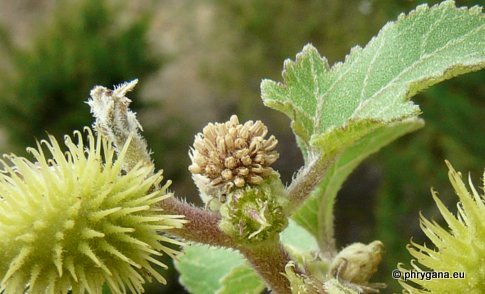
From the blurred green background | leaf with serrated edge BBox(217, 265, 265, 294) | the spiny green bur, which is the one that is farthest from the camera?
the blurred green background

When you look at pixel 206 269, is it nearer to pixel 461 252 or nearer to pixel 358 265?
pixel 358 265

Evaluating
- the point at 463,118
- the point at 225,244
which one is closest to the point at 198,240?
the point at 225,244

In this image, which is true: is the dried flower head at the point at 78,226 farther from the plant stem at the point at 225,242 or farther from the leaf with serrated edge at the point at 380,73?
the leaf with serrated edge at the point at 380,73

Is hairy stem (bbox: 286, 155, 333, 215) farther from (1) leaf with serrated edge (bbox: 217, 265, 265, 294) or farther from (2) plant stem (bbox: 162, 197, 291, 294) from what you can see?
(1) leaf with serrated edge (bbox: 217, 265, 265, 294)

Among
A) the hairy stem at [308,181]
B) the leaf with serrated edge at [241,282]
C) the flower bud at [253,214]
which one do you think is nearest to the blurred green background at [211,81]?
the leaf with serrated edge at [241,282]

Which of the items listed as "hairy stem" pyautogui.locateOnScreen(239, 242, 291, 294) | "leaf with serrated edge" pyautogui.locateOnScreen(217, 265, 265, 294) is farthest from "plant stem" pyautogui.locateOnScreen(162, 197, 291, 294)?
"leaf with serrated edge" pyautogui.locateOnScreen(217, 265, 265, 294)

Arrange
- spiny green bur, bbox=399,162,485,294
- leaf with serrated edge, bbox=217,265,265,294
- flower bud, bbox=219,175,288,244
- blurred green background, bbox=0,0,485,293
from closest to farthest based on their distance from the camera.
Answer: spiny green bur, bbox=399,162,485,294, flower bud, bbox=219,175,288,244, leaf with serrated edge, bbox=217,265,265,294, blurred green background, bbox=0,0,485,293

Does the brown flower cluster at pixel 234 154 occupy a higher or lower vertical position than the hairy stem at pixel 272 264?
higher

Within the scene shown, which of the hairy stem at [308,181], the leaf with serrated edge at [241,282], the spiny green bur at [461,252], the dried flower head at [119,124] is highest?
the dried flower head at [119,124]

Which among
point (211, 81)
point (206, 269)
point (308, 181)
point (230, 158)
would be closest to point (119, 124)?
point (230, 158)
